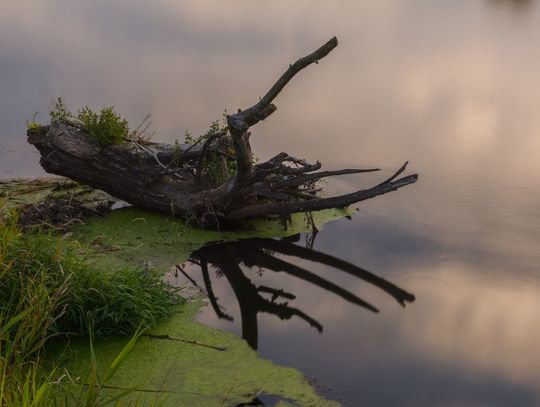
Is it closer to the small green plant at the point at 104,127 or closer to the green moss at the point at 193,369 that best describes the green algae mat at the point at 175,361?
the green moss at the point at 193,369

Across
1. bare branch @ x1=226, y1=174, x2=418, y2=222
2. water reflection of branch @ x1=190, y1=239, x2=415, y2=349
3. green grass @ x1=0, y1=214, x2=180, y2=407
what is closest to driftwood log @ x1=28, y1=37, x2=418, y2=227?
bare branch @ x1=226, y1=174, x2=418, y2=222

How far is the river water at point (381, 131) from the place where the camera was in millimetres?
5293

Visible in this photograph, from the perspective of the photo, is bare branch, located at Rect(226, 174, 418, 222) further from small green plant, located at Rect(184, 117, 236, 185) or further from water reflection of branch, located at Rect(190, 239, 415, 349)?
small green plant, located at Rect(184, 117, 236, 185)

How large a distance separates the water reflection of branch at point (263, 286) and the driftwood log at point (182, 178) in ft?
1.03

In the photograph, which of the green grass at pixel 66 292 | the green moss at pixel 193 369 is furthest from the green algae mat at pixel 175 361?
the green grass at pixel 66 292

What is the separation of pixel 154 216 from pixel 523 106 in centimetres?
676

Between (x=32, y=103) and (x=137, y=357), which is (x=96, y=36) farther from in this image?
(x=137, y=357)

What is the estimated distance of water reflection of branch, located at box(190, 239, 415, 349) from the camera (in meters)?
5.91

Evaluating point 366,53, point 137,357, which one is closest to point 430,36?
point 366,53

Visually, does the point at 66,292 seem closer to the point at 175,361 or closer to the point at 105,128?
the point at 175,361

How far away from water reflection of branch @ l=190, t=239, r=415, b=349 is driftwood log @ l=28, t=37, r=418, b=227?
0.31 meters

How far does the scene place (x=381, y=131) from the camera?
1062cm

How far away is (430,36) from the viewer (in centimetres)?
1694

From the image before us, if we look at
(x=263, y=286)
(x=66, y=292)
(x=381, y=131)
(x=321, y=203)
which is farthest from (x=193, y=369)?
(x=381, y=131)
